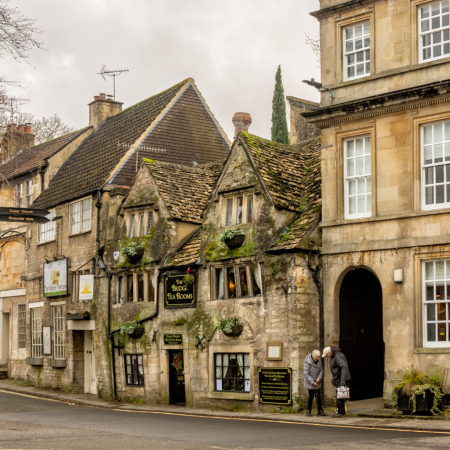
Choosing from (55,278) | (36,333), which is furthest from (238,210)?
(36,333)

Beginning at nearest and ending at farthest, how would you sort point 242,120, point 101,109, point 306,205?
point 306,205 < point 242,120 < point 101,109

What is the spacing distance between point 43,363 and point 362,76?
1938cm

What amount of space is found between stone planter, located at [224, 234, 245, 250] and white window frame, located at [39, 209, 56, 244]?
40.3 ft

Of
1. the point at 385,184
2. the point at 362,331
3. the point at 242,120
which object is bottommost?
the point at 362,331

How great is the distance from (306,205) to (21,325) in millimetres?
19344

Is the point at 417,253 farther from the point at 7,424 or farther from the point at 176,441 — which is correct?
the point at 7,424

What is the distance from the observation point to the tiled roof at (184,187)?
2569cm

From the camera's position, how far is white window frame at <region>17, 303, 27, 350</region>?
117 feet

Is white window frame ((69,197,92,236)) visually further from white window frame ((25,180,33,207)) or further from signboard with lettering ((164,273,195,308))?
signboard with lettering ((164,273,195,308))

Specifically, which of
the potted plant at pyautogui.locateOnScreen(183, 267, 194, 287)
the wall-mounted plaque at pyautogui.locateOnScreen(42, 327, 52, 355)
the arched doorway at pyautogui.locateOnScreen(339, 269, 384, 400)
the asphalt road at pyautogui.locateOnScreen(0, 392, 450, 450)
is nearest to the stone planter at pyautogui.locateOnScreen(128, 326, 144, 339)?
the potted plant at pyautogui.locateOnScreen(183, 267, 194, 287)

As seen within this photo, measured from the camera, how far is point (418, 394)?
17.1 meters

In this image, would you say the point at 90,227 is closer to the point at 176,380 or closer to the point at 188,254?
the point at 188,254

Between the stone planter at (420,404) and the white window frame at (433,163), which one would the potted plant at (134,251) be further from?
the stone planter at (420,404)

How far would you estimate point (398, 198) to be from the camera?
19188 mm
